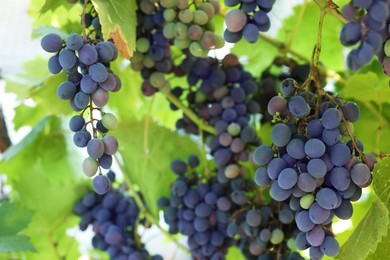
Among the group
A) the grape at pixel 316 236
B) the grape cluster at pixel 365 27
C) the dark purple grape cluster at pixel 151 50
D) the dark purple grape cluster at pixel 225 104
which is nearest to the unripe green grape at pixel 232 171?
the dark purple grape cluster at pixel 225 104

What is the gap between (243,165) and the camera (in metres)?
0.73

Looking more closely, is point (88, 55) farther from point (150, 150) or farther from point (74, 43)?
point (150, 150)

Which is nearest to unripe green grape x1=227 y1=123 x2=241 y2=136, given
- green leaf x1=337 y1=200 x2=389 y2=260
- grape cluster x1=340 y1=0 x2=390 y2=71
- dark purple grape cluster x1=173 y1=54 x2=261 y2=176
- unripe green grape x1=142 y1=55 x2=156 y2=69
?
dark purple grape cluster x1=173 y1=54 x2=261 y2=176

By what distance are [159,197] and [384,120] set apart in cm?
33

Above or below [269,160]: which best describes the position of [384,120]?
below

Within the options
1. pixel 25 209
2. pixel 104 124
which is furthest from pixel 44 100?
pixel 104 124

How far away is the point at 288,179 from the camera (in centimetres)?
45

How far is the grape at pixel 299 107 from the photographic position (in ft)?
1.53

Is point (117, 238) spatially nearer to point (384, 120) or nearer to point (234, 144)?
point (234, 144)

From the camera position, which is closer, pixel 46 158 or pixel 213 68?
pixel 213 68

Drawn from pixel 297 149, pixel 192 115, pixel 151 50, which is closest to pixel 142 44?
pixel 151 50

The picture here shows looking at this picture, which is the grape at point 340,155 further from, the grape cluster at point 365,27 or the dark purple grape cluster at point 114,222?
the dark purple grape cluster at point 114,222

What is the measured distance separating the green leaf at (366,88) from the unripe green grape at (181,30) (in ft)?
0.85

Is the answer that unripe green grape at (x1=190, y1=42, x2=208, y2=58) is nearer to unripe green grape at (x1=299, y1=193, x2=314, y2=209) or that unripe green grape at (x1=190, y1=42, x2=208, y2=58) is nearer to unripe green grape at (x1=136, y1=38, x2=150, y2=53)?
unripe green grape at (x1=136, y1=38, x2=150, y2=53)
